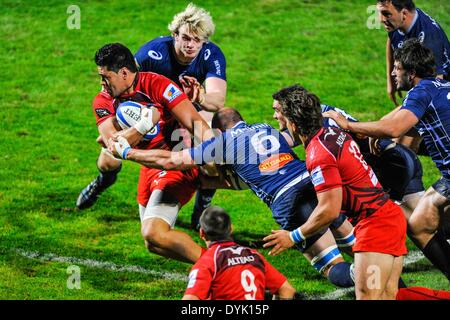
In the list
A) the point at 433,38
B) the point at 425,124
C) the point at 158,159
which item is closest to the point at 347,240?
the point at 425,124

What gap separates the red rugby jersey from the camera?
7.59 meters

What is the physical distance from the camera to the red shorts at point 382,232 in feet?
25.3

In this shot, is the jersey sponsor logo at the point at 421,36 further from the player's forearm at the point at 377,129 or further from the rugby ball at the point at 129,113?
the rugby ball at the point at 129,113

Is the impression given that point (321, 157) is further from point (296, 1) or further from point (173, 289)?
point (296, 1)

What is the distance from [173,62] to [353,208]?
3.79m

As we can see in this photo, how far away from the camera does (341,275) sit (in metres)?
8.41

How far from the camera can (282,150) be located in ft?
28.6

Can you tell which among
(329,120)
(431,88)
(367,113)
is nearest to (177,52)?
(329,120)

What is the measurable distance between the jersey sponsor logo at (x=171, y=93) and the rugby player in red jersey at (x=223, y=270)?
8.62 ft

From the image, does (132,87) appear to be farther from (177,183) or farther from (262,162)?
(262,162)

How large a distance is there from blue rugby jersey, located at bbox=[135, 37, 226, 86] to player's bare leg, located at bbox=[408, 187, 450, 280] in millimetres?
3136

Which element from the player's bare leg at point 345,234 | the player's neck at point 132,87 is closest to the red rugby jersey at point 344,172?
the player's bare leg at point 345,234

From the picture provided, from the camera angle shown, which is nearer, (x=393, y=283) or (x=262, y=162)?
(x=393, y=283)

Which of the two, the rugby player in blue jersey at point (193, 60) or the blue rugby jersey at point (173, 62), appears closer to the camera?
the rugby player in blue jersey at point (193, 60)
